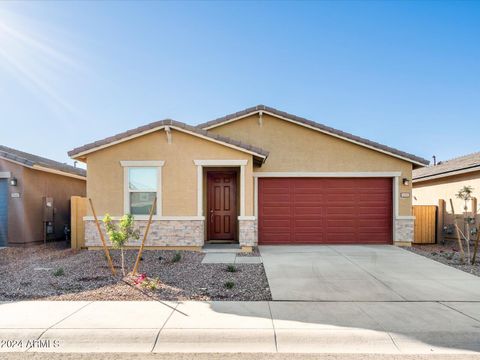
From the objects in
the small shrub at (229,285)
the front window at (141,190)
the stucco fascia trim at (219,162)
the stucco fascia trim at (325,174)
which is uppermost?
the stucco fascia trim at (219,162)

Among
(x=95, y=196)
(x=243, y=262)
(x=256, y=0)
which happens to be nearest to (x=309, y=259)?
(x=243, y=262)

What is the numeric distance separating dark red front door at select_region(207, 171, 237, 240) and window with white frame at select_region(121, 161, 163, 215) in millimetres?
2255

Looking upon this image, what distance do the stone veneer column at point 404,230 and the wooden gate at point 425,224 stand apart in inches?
54.7

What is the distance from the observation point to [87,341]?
410 cm

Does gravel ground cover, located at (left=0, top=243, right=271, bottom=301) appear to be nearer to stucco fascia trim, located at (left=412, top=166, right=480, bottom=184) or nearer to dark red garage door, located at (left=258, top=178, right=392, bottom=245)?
dark red garage door, located at (left=258, top=178, right=392, bottom=245)

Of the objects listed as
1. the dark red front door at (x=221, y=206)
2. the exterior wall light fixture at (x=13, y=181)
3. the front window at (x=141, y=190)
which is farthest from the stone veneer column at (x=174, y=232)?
the exterior wall light fixture at (x=13, y=181)

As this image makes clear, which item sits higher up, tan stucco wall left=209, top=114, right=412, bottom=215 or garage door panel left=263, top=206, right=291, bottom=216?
tan stucco wall left=209, top=114, right=412, bottom=215

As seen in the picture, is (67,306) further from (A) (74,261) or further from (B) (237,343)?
(A) (74,261)

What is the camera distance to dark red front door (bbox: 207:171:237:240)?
1159 centimetres

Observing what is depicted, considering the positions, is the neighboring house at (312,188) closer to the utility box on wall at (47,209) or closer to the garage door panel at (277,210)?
the garage door panel at (277,210)

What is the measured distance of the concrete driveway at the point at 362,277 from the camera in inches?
230

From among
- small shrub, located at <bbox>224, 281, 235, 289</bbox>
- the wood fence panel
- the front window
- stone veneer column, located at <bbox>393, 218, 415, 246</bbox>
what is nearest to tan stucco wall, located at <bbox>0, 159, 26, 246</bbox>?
the wood fence panel

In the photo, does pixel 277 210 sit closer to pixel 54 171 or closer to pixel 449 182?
pixel 449 182

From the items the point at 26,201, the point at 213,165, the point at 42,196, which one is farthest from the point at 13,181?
the point at 213,165
